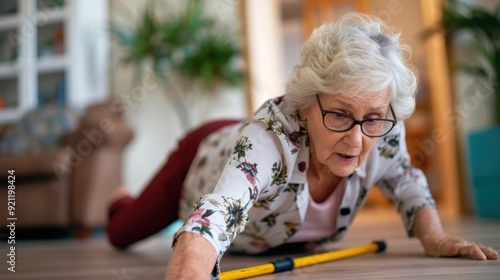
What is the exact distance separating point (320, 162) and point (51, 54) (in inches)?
153

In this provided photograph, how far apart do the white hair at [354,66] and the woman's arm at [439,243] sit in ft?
1.13

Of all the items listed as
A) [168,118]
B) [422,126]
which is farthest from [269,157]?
[422,126]

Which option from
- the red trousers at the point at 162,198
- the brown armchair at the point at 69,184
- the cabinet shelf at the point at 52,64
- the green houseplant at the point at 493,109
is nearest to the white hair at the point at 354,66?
the red trousers at the point at 162,198

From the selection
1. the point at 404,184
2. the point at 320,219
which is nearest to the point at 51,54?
the point at 320,219

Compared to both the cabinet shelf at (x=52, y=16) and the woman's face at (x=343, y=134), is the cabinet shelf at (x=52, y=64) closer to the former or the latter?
the cabinet shelf at (x=52, y=16)

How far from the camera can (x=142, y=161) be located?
182 inches

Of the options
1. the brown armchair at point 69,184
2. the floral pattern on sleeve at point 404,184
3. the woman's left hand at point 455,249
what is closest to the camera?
the woman's left hand at point 455,249

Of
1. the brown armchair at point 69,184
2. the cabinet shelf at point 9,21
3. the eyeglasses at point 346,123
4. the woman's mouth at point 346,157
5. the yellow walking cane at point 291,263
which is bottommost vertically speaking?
the brown armchair at point 69,184

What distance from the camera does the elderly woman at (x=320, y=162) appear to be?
1032mm

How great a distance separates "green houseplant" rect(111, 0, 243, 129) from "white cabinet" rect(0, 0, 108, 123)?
1.03 ft

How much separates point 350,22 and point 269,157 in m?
0.36

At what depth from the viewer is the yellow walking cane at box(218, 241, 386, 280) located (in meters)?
1.17

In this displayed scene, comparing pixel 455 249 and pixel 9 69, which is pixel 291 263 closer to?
pixel 455 249

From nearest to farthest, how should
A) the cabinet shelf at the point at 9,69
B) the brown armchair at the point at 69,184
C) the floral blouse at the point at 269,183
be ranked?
the floral blouse at the point at 269,183 < the brown armchair at the point at 69,184 < the cabinet shelf at the point at 9,69
